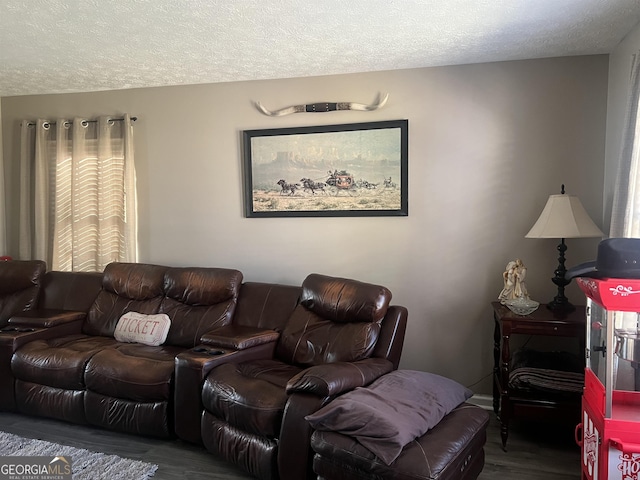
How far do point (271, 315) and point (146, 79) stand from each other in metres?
2.14

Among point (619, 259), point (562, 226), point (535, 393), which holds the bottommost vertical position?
point (535, 393)

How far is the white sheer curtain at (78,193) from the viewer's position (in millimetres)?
4473

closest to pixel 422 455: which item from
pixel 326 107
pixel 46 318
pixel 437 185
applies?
pixel 437 185

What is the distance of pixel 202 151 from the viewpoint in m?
4.29

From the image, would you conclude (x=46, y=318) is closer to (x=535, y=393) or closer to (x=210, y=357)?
(x=210, y=357)

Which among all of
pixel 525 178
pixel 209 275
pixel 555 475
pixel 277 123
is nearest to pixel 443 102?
pixel 525 178

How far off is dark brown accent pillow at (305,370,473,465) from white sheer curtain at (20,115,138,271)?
2816mm

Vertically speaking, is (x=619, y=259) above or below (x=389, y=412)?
above

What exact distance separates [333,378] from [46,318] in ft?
8.06

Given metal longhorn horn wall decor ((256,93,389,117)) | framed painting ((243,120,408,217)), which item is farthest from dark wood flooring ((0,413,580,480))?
metal longhorn horn wall decor ((256,93,389,117))

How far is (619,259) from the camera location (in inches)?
83.7

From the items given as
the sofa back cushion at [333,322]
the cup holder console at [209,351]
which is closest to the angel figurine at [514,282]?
the sofa back cushion at [333,322]

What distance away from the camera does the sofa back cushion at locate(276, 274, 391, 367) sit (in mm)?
3076

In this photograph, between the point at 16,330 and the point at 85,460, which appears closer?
the point at 85,460
